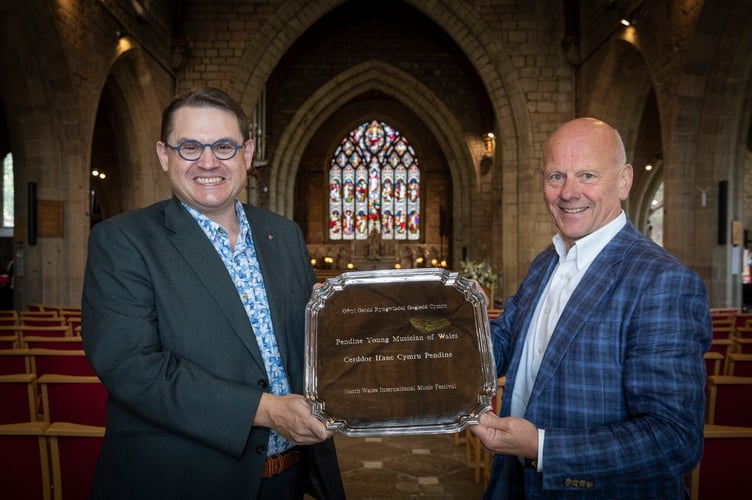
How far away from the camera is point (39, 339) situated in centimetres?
427

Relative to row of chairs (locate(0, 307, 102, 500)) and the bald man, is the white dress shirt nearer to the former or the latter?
the bald man

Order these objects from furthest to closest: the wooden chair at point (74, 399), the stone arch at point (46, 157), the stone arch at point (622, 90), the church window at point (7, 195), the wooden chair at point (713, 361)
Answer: the church window at point (7, 195) → the stone arch at point (622, 90) → the stone arch at point (46, 157) → the wooden chair at point (713, 361) → the wooden chair at point (74, 399)

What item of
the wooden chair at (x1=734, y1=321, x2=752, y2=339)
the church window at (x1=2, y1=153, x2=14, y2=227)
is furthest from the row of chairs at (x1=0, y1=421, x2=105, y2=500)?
the church window at (x1=2, y1=153, x2=14, y2=227)

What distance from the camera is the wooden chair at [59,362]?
134 inches

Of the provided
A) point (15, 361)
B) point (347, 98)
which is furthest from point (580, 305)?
point (347, 98)

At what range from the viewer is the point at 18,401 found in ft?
9.00

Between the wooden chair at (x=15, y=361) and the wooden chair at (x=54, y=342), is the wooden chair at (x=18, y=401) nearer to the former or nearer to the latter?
the wooden chair at (x=15, y=361)

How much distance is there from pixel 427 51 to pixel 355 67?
258 cm

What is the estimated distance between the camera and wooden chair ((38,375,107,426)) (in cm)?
266

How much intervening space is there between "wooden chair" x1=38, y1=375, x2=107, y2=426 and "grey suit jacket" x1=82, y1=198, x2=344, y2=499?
1.46 m

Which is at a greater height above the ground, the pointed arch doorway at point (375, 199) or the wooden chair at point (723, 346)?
the pointed arch doorway at point (375, 199)

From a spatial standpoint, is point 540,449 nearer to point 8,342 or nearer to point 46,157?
point 8,342

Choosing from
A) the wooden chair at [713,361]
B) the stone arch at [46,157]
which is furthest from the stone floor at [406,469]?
the stone arch at [46,157]

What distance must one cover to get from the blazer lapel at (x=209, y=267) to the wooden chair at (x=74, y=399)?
1.57m
